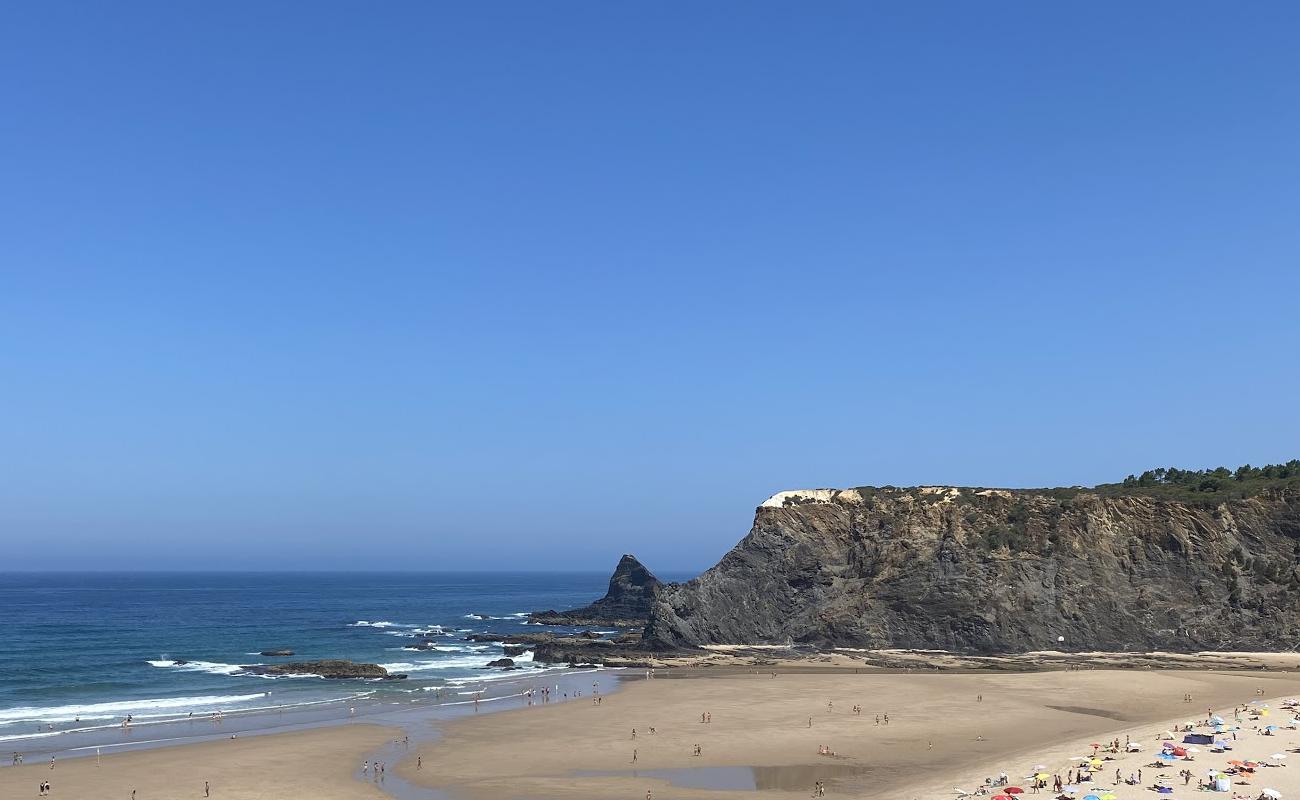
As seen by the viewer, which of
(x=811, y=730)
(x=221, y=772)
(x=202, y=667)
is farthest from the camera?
(x=202, y=667)

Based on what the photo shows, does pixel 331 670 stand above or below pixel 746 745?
Result: below

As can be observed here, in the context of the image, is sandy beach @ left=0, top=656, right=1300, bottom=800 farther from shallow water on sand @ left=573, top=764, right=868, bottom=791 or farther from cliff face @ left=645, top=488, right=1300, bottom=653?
cliff face @ left=645, top=488, right=1300, bottom=653

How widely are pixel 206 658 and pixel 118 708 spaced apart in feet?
92.5

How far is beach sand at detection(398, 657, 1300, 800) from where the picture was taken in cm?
4025

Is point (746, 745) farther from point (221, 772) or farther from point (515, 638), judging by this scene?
point (515, 638)

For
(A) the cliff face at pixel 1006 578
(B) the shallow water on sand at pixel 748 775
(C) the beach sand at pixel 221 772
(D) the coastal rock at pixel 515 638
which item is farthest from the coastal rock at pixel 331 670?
(B) the shallow water on sand at pixel 748 775

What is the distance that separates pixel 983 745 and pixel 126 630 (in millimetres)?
104238

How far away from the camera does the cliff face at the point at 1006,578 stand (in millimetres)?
76500

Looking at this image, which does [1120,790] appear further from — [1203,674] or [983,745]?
[1203,674]

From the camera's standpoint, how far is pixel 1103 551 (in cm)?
7969

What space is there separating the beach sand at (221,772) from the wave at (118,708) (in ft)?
42.3

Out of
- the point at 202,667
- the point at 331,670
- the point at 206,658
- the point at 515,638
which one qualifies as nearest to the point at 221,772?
the point at 331,670

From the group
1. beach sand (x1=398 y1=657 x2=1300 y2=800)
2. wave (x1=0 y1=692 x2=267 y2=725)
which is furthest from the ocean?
beach sand (x1=398 y1=657 x2=1300 y2=800)

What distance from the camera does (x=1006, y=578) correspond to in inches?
3115
